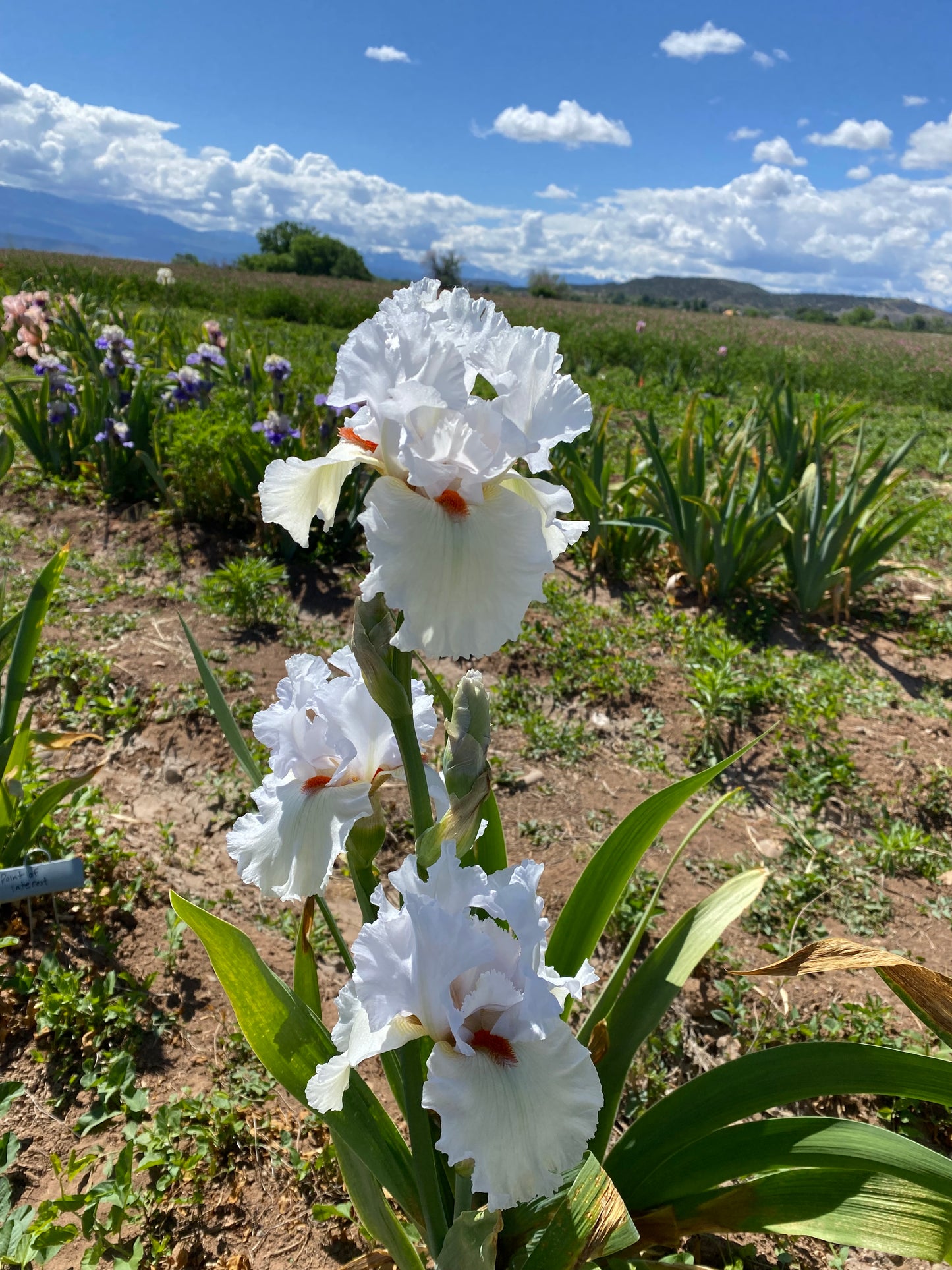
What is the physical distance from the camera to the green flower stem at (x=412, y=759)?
1.02 metres

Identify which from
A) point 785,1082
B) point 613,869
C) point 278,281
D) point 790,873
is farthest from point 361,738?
point 278,281

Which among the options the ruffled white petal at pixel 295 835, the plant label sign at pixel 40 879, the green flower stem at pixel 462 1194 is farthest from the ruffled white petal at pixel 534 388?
the plant label sign at pixel 40 879

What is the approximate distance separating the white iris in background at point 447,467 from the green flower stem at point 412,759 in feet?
0.48

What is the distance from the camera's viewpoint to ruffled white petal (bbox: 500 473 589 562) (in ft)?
3.18

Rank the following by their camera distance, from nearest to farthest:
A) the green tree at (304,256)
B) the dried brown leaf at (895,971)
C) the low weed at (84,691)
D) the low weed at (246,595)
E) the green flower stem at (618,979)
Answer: the dried brown leaf at (895,971), the green flower stem at (618,979), the low weed at (84,691), the low weed at (246,595), the green tree at (304,256)

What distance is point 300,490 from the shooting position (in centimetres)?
101

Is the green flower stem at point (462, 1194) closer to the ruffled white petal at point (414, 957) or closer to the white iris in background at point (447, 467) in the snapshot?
the ruffled white petal at point (414, 957)

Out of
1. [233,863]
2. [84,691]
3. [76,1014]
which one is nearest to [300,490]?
[76,1014]

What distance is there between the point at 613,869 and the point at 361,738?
731 mm

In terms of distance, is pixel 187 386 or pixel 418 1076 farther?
pixel 187 386

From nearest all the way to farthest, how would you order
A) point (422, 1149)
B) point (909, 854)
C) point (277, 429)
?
1. point (422, 1149)
2. point (909, 854)
3. point (277, 429)

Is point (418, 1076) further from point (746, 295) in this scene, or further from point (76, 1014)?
point (746, 295)

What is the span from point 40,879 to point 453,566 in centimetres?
163

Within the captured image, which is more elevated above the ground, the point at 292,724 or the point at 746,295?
the point at 746,295
